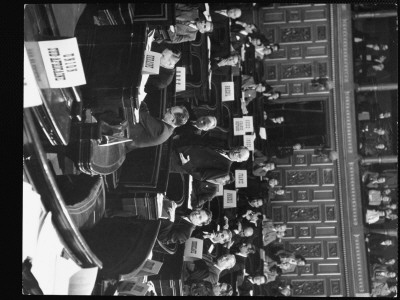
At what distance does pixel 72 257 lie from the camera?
195 inches

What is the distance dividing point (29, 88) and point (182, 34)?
91.0 inches

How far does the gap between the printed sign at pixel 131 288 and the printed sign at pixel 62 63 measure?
2.29m

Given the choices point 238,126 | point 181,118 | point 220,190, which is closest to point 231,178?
point 220,190

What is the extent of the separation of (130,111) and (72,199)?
112 cm

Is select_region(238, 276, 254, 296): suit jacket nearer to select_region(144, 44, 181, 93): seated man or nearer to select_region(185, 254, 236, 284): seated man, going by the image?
select_region(185, 254, 236, 284): seated man

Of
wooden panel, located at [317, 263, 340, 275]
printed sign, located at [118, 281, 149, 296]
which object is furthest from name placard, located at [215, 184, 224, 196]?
wooden panel, located at [317, 263, 340, 275]

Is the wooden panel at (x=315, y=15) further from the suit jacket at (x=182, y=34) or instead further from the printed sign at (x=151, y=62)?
the printed sign at (x=151, y=62)

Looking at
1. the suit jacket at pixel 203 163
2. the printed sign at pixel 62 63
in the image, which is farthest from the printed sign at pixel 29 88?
the suit jacket at pixel 203 163

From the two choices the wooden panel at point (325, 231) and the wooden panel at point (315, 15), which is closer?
the wooden panel at point (315, 15)

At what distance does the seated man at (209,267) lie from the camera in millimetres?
6902

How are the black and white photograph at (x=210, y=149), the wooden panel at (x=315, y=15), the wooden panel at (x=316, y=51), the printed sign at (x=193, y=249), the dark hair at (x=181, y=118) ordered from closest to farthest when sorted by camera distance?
the black and white photograph at (x=210, y=149) < the dark hair at (x=181, y=118) < the printed sign at (x=193, y=249) < the wooden panel at (x=315, y=15) < the wooden panel at (x=316, y=51)

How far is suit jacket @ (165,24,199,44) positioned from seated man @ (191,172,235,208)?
180 centimetres

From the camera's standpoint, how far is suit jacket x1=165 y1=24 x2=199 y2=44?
629 centimetres

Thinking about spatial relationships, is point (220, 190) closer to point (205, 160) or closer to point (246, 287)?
point (205, 160)
